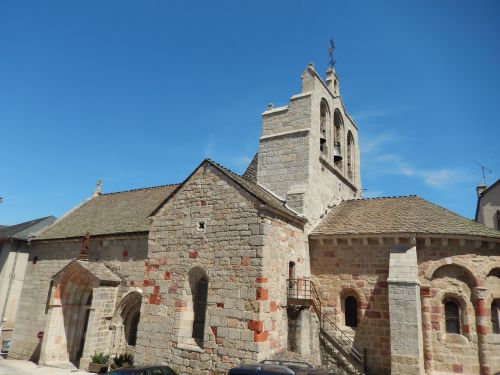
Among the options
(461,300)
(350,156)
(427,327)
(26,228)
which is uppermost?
(350,156)

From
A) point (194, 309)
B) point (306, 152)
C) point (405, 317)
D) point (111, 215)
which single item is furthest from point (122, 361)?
point (306, 152)

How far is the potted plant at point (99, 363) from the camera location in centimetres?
1338

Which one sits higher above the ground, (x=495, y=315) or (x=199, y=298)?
(x=495, y=315)

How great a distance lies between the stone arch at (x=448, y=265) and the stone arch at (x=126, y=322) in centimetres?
1135

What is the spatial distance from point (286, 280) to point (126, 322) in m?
7.57

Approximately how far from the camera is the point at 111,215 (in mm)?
19266

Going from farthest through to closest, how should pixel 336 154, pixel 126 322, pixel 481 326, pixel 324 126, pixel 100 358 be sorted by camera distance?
pixel 336 154 < pixel 324 126 < pixel 126 322 < pixel 100 358 < pixel 481 326

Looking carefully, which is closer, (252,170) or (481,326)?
(481,326)

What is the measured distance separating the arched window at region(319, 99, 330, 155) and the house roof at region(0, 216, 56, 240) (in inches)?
662

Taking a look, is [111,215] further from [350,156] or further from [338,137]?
[350,156]

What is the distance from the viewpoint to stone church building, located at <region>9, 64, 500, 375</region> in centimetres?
1137

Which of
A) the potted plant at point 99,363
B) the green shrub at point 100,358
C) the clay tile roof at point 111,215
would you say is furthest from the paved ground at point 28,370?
the clay tile roof at point 111,215

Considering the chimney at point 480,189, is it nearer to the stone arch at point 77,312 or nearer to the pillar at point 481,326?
the pillar at point 481,326

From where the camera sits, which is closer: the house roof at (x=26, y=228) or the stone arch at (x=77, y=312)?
the stone arch at (x=77, y=312)
